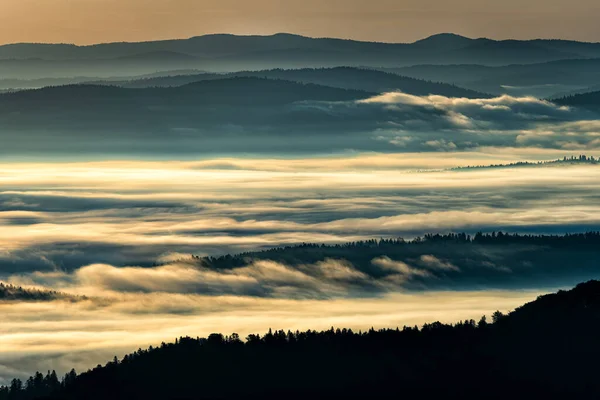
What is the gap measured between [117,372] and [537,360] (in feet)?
143

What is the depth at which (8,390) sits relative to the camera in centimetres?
18850

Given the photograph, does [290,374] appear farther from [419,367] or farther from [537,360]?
[537,360]

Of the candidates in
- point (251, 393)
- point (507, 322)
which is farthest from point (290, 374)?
point (507, 322)

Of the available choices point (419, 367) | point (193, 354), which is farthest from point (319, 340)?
point (419, 367)

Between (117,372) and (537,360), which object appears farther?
(117,372)

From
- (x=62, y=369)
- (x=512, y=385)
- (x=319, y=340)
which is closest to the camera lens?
(x=512, y=385)

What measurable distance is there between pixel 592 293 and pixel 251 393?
53.0 m

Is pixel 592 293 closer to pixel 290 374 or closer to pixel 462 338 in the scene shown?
pixel 462 338

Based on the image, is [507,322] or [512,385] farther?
[507,322]

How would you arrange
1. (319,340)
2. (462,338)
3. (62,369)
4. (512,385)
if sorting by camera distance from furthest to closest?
(62,369)
(319,340)
(462,338)
(512,385)

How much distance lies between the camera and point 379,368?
163 meters

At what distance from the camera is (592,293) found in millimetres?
195000

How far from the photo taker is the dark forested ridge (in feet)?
513

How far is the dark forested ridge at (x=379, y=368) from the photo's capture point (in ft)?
513
